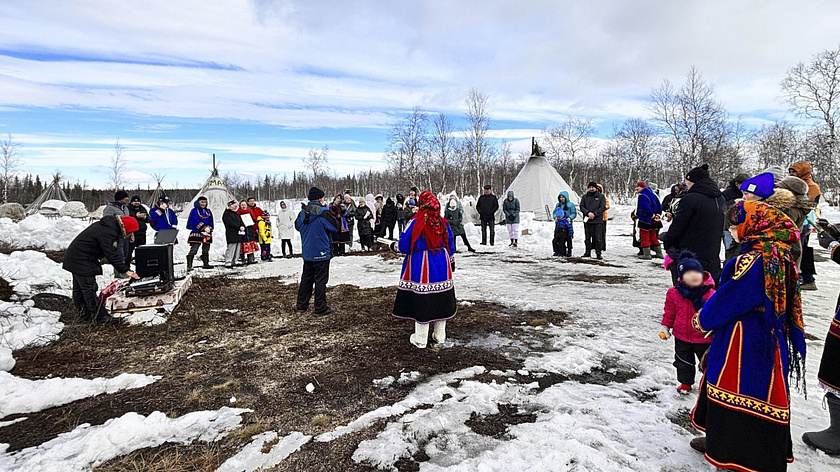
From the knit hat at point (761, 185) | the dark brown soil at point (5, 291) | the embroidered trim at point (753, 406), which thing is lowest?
the dark brown soil at point (5, 291)

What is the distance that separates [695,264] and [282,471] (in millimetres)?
3065

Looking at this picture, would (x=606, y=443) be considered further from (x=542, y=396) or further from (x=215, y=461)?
(x=215, y=461)

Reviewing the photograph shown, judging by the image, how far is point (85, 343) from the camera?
5.04m

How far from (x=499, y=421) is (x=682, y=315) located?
5.19 feet

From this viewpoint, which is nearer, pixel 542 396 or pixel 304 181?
pixel 542 396

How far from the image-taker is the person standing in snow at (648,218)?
9.45 meters

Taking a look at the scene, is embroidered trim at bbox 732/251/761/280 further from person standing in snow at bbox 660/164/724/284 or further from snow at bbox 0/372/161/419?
snow at bbox 0/372/161/419

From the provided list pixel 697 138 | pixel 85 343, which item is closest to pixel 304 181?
pixel 697 138

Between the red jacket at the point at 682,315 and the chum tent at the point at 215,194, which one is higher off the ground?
the chum tent at the point at 215,194

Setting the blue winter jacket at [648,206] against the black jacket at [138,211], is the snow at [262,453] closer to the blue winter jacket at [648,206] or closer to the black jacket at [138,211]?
the black jacket at [138,211]

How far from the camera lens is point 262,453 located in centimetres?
278

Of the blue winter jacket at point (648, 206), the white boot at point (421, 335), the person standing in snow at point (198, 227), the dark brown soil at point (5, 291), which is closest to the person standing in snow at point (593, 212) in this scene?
the blue winter jacket at point (648, 206)

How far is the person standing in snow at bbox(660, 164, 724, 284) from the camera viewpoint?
15.0 ft

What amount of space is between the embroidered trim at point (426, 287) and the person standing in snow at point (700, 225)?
2.40m
